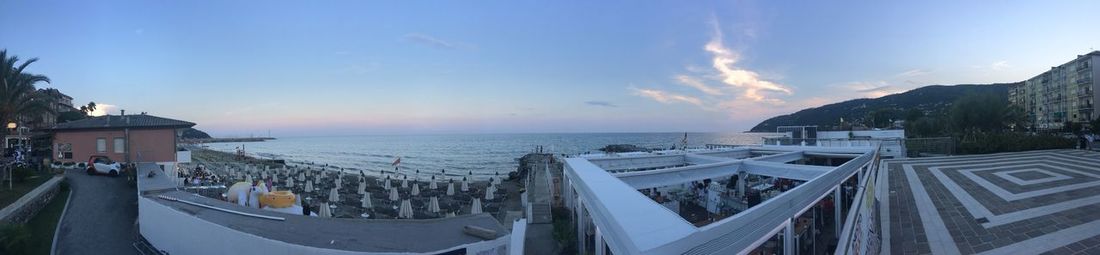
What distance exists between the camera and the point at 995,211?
10203mm

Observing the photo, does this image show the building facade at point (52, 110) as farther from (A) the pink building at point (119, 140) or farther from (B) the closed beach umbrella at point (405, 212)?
(B) the closed beach umbrella at point (405, 212)

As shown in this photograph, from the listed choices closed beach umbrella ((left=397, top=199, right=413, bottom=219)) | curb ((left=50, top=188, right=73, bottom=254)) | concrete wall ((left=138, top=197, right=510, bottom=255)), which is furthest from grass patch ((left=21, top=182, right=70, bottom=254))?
closed beach umbrella ((left=397, top=199, right=413, bottom=219))

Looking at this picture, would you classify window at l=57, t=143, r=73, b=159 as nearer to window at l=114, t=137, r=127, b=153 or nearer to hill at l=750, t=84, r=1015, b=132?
window at l=114, t=137, r=127, b=153

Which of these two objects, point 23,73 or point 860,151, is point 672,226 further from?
point 23,73

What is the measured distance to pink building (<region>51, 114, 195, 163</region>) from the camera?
69.1ft

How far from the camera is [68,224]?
1276cm

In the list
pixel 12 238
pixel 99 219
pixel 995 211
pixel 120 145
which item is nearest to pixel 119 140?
pixel 120 145

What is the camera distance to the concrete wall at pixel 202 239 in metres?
6.91

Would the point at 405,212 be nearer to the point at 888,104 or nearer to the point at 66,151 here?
the point at 66,151

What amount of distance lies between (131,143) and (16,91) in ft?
15.8

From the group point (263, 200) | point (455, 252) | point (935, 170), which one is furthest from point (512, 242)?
point (935, 170)

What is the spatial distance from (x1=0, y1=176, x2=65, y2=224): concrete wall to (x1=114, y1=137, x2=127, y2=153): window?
4.43m

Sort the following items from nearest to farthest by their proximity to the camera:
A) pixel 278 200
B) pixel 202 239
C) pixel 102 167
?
pixel 202 239
pixel 278 200
pixel 102 167

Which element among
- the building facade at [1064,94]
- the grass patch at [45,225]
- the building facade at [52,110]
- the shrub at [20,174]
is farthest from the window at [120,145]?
the building facade at [1064,94]
